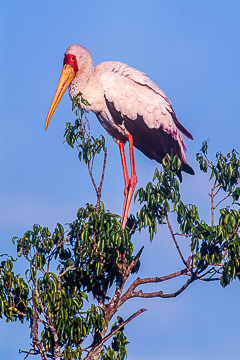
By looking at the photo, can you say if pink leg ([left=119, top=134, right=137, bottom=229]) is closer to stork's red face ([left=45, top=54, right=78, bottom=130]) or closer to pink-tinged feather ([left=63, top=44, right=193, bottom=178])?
pink-tinged feather ([left=63, top=44, right=193, bottom=178])

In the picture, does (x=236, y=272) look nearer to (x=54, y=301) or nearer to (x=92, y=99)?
(x=54, y=301)

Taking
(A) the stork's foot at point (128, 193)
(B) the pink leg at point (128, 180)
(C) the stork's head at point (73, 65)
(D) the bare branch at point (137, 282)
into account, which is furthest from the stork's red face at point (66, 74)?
(D) the bare branch at point (137, 282)

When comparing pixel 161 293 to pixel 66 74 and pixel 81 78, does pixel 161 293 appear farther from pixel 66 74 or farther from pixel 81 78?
pixel 66 74

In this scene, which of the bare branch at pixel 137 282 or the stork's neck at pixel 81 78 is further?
the stork's neck at pixel 81 78

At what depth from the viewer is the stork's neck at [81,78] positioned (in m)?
9.11

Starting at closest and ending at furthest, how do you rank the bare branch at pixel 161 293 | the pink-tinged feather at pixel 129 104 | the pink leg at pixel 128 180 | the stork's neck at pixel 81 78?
the bare branch at pixel 161 293
the pink-tinged feather at pixel 129 104
the stork's neck at pixel 81 78
the pink leg at pixel 128 180

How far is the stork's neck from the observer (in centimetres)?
911

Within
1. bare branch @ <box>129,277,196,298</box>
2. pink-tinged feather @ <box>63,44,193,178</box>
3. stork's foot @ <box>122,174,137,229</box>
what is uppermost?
pink-tinged feather @ <box>63,44,193,178</box>

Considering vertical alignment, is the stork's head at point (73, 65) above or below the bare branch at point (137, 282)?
above

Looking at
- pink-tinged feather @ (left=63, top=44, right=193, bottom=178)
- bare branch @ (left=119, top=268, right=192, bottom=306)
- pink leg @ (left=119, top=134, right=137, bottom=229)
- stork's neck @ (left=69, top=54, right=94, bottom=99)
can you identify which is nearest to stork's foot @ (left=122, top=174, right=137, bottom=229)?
pink leg @ (left=119, top=134, right=137, bottom=229)

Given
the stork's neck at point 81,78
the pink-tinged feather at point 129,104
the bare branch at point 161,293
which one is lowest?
the bare branch at point 161,293

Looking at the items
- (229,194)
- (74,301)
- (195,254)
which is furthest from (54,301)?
(229,194)

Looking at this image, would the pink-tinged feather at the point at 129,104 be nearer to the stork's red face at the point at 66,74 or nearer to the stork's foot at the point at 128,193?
the stork's red face at the point at 66,74

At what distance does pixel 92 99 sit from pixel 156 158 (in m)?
A: 1.16
